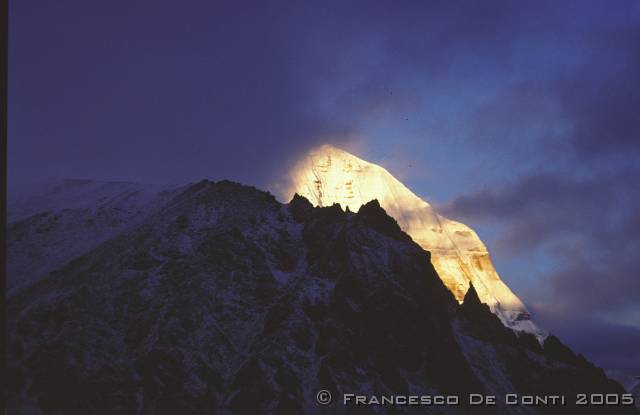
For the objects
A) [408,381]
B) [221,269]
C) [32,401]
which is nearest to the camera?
[32,401]

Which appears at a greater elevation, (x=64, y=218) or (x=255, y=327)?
(x=64, y=218)

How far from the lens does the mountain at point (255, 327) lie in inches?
3241

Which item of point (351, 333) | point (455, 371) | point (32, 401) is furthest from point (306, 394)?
point (32, 401)

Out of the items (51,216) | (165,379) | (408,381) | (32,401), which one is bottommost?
(32,401)

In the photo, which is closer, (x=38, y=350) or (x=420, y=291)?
(x=38, y=350)

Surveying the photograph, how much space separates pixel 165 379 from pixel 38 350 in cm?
1611

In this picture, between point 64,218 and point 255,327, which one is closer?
point 255,327

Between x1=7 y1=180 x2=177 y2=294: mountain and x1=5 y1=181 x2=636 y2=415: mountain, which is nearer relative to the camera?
x1=5 y1=181 x2=636 y2=415: mountain

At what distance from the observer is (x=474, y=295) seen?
116 meters

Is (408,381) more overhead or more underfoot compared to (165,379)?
more overhead

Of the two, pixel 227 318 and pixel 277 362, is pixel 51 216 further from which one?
pixel 277 362

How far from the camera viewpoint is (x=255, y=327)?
9525 centimetres

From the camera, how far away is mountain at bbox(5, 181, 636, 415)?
270 feet

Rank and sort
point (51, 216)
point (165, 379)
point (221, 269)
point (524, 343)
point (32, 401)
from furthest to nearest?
point (51, 216) < point (524, 343) < point (221, 269) < point (165, 379) < point (32, 401)
